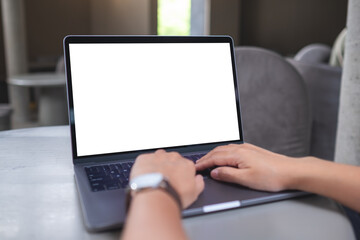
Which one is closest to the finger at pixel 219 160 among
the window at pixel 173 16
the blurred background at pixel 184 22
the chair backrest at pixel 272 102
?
the chair backrest at pixel 272 102

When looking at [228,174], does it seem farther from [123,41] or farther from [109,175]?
[123,41]

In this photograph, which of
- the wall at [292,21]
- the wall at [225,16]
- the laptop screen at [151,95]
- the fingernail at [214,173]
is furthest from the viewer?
the wall at [292,21]

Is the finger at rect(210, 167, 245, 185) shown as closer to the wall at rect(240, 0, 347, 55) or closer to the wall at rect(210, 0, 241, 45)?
the wall at rect(210, 0, 241, 45)

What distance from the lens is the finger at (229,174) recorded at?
615mm

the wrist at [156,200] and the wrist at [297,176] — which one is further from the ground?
the wrist at [156,200]

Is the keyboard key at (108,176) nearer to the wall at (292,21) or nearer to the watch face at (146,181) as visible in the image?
the watch face at (146,181)

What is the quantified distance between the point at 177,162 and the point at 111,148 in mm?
207

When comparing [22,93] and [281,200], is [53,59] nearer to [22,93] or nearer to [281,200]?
[22,93]

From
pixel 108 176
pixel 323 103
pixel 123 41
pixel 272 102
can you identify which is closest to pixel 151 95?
pixel 123 41

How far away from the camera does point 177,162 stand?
1.96 ft

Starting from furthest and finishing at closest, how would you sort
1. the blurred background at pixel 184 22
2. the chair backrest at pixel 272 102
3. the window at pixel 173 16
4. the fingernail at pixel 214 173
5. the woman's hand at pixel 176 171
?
1. the blurred background at pixel 184 22
2. the window at pixel 173 16
3. the chair backrest at pixel 272 102
4. the fingernail at pixel 214 173
5. the woman's hand at pixel 176 171

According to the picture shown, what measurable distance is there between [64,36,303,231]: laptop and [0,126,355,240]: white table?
0.06m

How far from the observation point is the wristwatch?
0.48 meters

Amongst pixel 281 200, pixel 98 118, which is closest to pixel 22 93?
pixel 98 118
